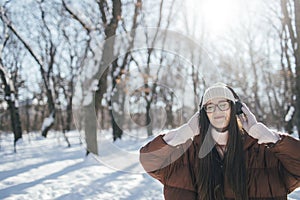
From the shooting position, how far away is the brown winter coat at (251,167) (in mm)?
1786

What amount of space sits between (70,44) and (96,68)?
16282 millimetres

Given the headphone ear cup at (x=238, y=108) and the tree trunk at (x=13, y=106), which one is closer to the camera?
the headphone ear cup at (x=238, y=108)

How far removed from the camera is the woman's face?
194 cm

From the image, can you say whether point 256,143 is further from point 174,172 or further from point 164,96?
Answer: point 164,96

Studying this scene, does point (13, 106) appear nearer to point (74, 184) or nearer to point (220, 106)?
point (74, 184)

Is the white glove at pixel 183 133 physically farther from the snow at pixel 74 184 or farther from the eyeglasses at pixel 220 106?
the snow at pixel 74 184

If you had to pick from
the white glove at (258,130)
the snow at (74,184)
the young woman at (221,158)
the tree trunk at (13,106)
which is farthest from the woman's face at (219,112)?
the tree trunk at (13,106)

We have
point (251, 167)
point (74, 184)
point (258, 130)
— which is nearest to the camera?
point (258, 130)

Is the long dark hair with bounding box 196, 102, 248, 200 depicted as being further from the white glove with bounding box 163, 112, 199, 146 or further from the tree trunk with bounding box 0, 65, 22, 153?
the tree trunk with bounding box 0, 65, 22, 153

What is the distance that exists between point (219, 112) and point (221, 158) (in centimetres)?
31

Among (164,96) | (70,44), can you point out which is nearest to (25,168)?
(164,96)

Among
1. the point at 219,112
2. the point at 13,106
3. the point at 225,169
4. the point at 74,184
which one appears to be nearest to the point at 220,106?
the point at 219,112

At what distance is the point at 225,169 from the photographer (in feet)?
6.38

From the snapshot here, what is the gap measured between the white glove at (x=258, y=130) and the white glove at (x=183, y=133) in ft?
0.96
